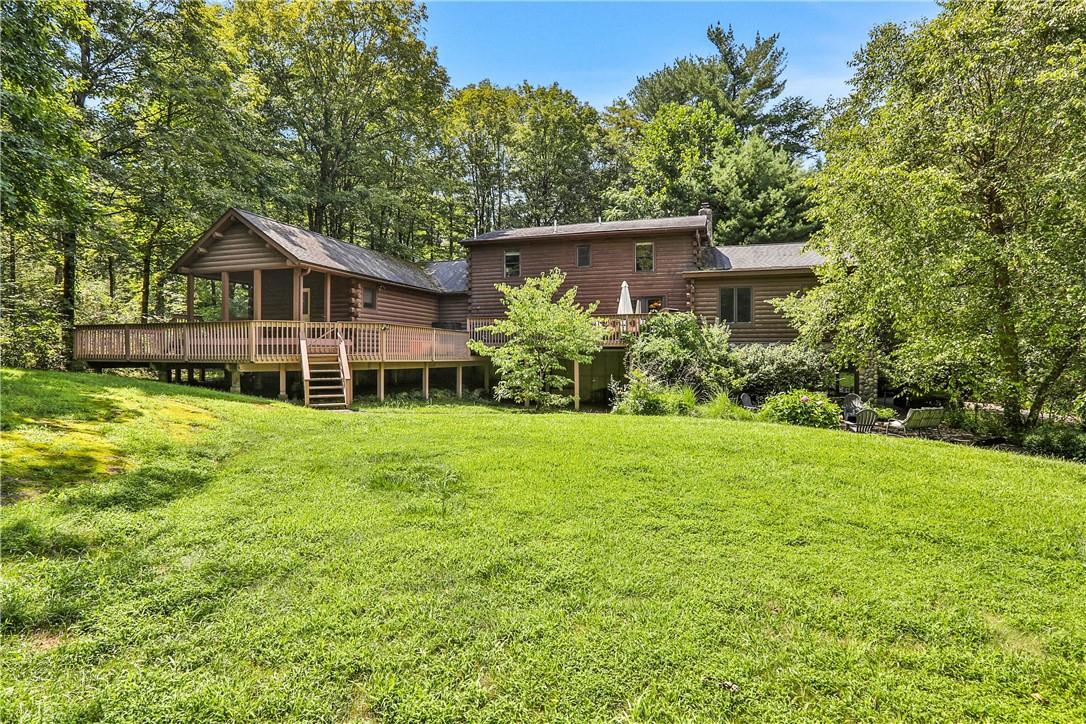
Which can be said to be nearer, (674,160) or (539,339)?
(539,339)

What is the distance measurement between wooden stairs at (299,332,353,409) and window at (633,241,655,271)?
11762 millimetres

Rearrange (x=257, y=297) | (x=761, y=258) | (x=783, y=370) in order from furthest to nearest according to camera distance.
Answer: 1. (x=761, y=258)
2. (x=257, y=297)
3. (x=783, y=370)

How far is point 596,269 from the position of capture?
64.0 feet

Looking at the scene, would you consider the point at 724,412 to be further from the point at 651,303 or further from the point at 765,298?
the point at 651,303

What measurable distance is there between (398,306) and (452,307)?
2.98 metres

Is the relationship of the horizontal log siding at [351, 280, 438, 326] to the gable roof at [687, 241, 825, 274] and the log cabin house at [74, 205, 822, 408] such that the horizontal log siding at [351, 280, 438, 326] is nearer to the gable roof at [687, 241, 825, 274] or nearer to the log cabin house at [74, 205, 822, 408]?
the log cabin house at [74, 205, 822, 408]

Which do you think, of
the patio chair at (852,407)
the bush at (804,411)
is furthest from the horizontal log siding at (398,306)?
the patio chair at (852,407)

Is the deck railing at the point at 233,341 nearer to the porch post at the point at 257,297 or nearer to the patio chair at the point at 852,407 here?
the porch post at the point at 257,297

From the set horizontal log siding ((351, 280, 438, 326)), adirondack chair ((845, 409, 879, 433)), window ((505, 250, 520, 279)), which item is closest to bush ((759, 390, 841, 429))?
adirondack chair ((845, 409, 879, 433))

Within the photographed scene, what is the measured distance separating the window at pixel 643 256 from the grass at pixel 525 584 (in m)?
13.5

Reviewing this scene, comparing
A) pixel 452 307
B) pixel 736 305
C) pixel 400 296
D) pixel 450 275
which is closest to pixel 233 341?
pixel 400 296

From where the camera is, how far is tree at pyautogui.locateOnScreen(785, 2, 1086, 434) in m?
8.00

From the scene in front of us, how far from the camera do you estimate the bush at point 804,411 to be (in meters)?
10.1

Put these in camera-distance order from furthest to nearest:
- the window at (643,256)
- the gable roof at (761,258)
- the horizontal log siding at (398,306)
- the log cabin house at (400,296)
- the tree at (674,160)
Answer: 1. the tree at (674,160)
2. the window at (643,256)
3. the gable roof at (761,258)
4. the horizontal log siding at (398,306)
5. the log cabin house at (400,296)
